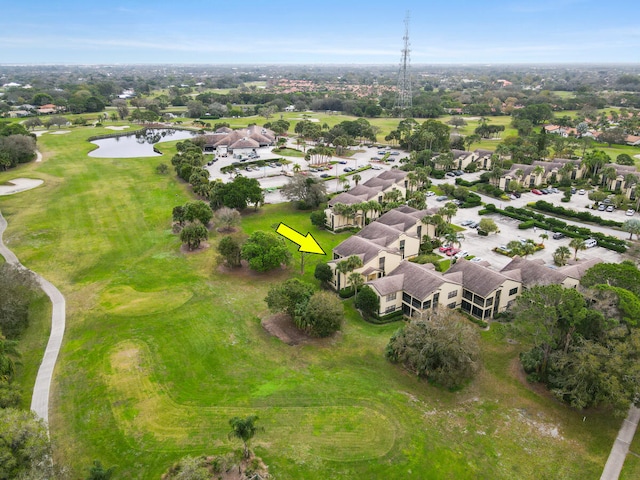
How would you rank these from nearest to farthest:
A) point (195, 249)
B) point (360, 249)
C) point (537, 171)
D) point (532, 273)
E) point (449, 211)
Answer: point (532, 273) < point (360, 249) < point (195, 249) < point (449, 211) < point (537, 171)

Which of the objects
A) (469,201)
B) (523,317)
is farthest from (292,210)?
(523,317)

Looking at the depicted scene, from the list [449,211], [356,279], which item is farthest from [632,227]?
[356,279]

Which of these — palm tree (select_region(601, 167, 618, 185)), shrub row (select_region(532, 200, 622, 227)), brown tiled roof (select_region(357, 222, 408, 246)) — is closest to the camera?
brown tiled roof (select_region(357, 222, 408, 246))

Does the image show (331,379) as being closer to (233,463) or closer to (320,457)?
(320,457)

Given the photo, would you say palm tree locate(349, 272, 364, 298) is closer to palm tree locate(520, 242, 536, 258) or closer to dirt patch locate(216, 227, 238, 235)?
palm tree locate(520, 242, 536, 258)

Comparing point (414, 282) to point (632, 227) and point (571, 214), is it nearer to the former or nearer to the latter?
point (632, 227)

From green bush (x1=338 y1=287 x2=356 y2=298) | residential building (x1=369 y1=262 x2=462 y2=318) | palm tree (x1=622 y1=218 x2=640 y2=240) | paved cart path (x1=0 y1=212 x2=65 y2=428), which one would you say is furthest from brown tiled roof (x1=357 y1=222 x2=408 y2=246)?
paved cart path (x1=0 y1=212 x2=65 y2=428)
